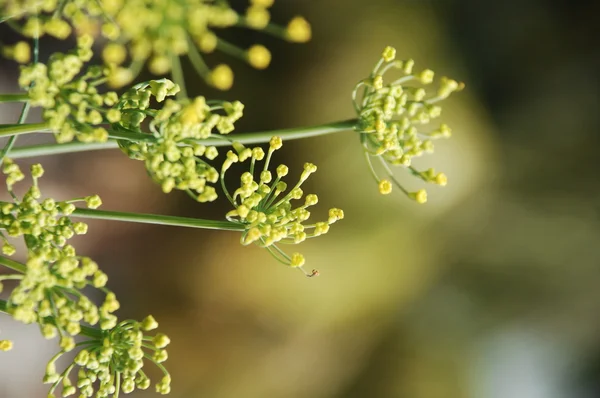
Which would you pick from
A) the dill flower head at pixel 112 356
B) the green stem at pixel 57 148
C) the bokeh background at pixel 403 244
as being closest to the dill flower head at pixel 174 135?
the green stem at pixel 57 148

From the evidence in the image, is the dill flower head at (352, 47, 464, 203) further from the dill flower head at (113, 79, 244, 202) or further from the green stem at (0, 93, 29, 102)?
the green stem at (0, 93, 29, 102)

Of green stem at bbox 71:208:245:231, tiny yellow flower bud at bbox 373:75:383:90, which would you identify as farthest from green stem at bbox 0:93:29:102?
tiny yellow flower bud at bbox 373:75:383:90

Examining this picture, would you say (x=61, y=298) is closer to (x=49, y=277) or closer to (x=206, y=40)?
(x=49, y=277)

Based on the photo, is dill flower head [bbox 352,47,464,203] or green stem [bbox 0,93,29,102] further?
dill flower head [bbox 352,47,464,203]

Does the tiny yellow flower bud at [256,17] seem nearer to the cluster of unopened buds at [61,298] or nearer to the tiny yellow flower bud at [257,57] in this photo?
the tiny yellow flower bud at [257,57]

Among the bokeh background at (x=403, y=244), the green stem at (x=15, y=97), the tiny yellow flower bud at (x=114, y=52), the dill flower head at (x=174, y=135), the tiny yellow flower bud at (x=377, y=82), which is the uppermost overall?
the bokeh background at (x=403, y=244)

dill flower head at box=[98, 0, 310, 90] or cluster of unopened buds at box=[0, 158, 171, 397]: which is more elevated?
dill flower head at box=[98, 0, 310, 90]
